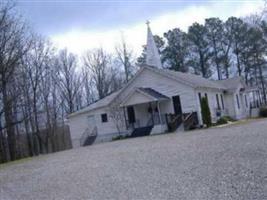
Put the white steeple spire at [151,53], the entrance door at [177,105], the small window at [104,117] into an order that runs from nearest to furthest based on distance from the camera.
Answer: the entrance door at [177,105]
the small window at [104,117]
the white steeple spire at [151,53]

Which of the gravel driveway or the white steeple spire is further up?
the white steeple spire

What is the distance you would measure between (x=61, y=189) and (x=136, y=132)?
21.0 m

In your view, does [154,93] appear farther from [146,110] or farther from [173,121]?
[173,121]

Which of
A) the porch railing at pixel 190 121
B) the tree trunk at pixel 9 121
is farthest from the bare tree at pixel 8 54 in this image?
the porch railing at pixel 190 121

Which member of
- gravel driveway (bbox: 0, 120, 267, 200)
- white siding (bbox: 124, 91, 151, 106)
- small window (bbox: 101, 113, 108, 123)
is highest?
white siding (bbox: 124, 91, 151, 106)

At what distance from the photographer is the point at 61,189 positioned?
1027cm

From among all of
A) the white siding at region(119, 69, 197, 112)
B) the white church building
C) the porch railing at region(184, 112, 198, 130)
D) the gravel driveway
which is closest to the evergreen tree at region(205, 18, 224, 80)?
the white church building

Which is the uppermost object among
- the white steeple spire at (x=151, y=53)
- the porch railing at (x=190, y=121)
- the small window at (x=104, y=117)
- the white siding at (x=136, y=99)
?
the white steeple spire at (x=151, y=53)

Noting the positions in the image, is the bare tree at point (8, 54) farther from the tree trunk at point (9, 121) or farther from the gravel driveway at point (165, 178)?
the gravel driveway at point (165, 178)

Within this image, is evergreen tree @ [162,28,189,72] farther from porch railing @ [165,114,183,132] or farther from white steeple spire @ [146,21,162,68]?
porch railing @ [165,114,183,132]

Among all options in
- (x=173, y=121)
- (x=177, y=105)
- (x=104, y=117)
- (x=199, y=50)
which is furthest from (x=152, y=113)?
(x=199, y=50)

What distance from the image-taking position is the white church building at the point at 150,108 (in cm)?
3070

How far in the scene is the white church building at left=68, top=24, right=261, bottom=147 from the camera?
30.7 m

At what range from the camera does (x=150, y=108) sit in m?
32.4
